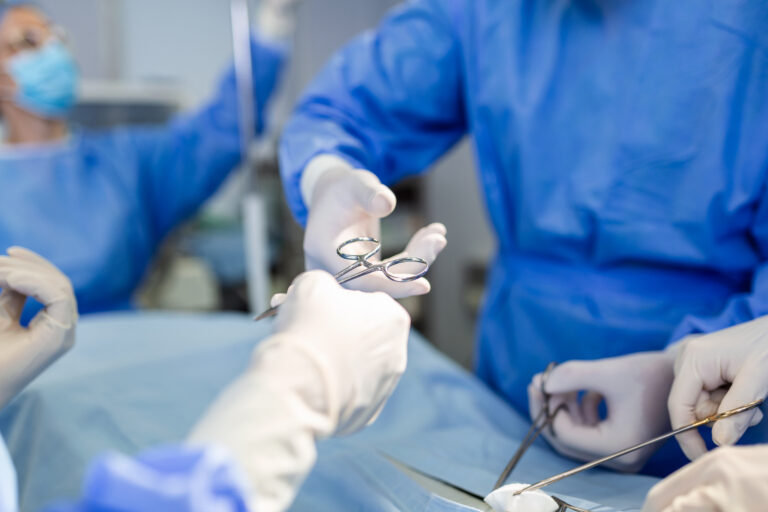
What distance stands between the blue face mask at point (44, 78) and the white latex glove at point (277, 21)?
651 mm

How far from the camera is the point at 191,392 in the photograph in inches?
36.7

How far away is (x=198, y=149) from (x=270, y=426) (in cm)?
187

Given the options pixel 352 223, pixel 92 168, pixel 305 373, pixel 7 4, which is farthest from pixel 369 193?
pixel 7 4

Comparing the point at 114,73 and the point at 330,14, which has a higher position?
the point at 330,14

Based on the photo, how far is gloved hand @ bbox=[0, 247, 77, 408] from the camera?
0.67 metres

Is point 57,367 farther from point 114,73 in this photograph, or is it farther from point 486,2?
point 114,73

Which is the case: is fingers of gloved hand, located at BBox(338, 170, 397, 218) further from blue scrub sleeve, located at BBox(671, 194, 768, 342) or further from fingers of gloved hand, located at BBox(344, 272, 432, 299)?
blue scrub sleeve, located at BBox(671, 194, 768, 342)

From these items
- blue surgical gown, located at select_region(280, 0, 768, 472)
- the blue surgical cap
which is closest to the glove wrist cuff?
blue surgical gown, located at select_region(280, 0, 768, 472)

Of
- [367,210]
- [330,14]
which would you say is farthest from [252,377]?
[330,14]

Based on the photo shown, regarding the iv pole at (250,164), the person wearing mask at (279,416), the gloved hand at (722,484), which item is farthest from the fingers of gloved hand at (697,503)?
the iv pole at (250,164)

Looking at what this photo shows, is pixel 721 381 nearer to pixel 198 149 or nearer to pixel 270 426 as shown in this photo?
pixel 270 426

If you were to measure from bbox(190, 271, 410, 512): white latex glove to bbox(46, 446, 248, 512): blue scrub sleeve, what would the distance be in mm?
31

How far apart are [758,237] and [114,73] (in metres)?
2.71

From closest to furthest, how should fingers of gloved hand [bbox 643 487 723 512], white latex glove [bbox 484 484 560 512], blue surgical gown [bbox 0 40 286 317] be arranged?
fingers of gloved hand [bbox 643 487 723 512] → white latex glove [bbox 484 484 560 512] → blue surgical gown [bbox 0 40 286 317]
